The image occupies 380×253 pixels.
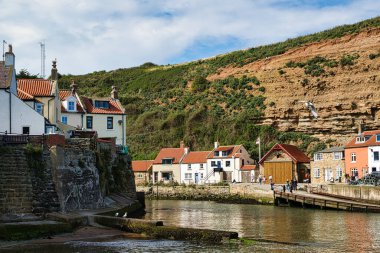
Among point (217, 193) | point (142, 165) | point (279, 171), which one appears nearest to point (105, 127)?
point (217, 193)

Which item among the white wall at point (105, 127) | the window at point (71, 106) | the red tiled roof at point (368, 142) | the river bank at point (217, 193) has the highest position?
the window at point (71, 106)

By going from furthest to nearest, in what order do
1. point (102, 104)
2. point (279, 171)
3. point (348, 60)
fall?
point (348, 60) < point (279, 171) < point (102, 104)

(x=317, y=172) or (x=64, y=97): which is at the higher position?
(x=64, y=97)

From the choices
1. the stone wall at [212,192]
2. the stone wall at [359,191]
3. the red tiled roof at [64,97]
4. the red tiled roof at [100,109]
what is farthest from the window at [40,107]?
the stone wall at [359,191]

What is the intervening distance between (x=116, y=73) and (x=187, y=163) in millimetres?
80089

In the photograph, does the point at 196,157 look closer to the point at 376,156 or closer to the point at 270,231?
the point at 376,156

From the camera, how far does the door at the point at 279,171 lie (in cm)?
6688

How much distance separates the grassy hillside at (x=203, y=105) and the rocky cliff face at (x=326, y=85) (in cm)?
209

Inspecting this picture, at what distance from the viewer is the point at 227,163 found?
73.9 meters

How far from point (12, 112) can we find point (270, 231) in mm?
18284

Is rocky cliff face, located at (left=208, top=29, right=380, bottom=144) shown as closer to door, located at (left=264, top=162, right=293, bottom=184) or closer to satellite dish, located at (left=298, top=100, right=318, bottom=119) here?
satellite dish, located at (left=298, top=100, right=318, bottom=119)

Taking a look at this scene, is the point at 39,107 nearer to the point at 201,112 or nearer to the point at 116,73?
the point at 201,112

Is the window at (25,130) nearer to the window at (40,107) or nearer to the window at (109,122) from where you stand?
the window at (40,107)

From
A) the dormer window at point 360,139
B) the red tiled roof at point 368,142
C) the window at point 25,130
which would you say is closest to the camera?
the window at point 25,130
